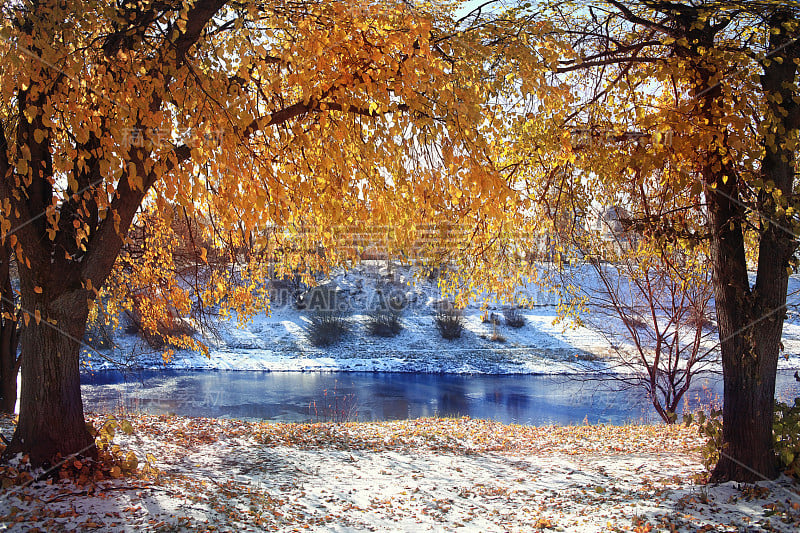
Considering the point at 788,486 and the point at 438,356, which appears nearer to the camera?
the point at 788,486

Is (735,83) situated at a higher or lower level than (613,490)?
higher

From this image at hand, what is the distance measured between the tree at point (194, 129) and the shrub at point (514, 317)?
749 inches

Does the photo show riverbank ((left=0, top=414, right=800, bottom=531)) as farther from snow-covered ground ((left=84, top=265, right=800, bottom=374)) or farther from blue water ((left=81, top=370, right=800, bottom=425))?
snow-covered ground ((left=84, top=265, right=800, bottom=374))

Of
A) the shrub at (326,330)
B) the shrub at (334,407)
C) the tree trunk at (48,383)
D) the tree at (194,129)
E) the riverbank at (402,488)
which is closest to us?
the tree at (194,129)

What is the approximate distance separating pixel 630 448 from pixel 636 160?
3986 mm

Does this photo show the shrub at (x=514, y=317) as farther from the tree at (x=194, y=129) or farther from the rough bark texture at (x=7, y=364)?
the tree at (x=194, y=129)

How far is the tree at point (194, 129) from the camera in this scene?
130 inches

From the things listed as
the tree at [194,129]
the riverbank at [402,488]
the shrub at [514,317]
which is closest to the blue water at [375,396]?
the riverbank at [402,488]

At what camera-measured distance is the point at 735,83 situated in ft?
14.2

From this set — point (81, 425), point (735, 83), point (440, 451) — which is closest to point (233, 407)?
point (440, 451)

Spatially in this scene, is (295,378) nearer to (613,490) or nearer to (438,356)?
(438,356)

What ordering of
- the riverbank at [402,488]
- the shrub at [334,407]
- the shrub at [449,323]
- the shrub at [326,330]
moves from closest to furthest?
the riverbank at [402,488] < the shrub at [334,407] < the shrub at [326,330] < the shrub at [449,323]

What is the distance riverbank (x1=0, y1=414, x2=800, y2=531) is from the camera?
3804mm

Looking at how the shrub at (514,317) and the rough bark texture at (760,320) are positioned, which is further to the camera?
the shrub at (514,317)
